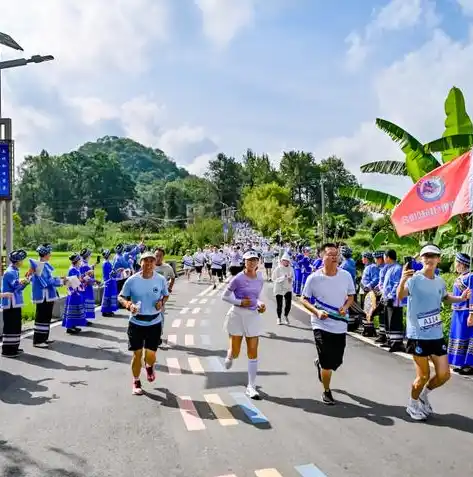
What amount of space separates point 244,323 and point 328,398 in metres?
1.46

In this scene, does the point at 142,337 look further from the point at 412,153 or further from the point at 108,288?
the point at 412,153

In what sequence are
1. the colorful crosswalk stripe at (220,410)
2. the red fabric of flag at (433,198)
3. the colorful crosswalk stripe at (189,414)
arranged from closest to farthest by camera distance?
the colorful crosswalk stripe at (189,414) → the colorful crosswalk stripe at (220,410) → the red fabric of flag at (433,198)

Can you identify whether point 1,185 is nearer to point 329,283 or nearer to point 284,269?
point 284,269

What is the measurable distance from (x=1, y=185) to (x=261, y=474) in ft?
32.7

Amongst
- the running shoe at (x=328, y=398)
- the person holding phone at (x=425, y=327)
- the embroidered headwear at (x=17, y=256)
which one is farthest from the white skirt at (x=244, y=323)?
the embroidered headwear at (x=17, y=256)

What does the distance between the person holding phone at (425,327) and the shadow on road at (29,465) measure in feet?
11.9

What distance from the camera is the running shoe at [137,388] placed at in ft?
24.3

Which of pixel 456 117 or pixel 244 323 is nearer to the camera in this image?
pixel 244 323

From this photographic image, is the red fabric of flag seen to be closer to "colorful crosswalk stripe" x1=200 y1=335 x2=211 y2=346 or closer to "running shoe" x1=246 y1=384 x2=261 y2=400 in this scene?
"running shoe" x1=246 y1=384 x2=261 y2=400

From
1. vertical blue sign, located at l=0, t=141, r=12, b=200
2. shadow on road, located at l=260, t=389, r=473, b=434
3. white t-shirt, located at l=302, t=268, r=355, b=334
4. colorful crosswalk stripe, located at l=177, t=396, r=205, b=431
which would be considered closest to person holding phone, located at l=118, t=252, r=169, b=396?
colorful crosswalk stripe, located at l=177, t=396, r=205, b=431

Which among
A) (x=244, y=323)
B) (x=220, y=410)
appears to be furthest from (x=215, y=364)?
(x=220, y=410)

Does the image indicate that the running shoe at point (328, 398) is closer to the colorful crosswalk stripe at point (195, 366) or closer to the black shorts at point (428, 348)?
the black shorts at point (428, 348)

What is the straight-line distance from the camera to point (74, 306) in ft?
42.1

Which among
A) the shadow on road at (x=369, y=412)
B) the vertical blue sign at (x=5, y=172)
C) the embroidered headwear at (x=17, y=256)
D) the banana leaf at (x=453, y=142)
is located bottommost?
the shadow on road at (x=369, y=412)
